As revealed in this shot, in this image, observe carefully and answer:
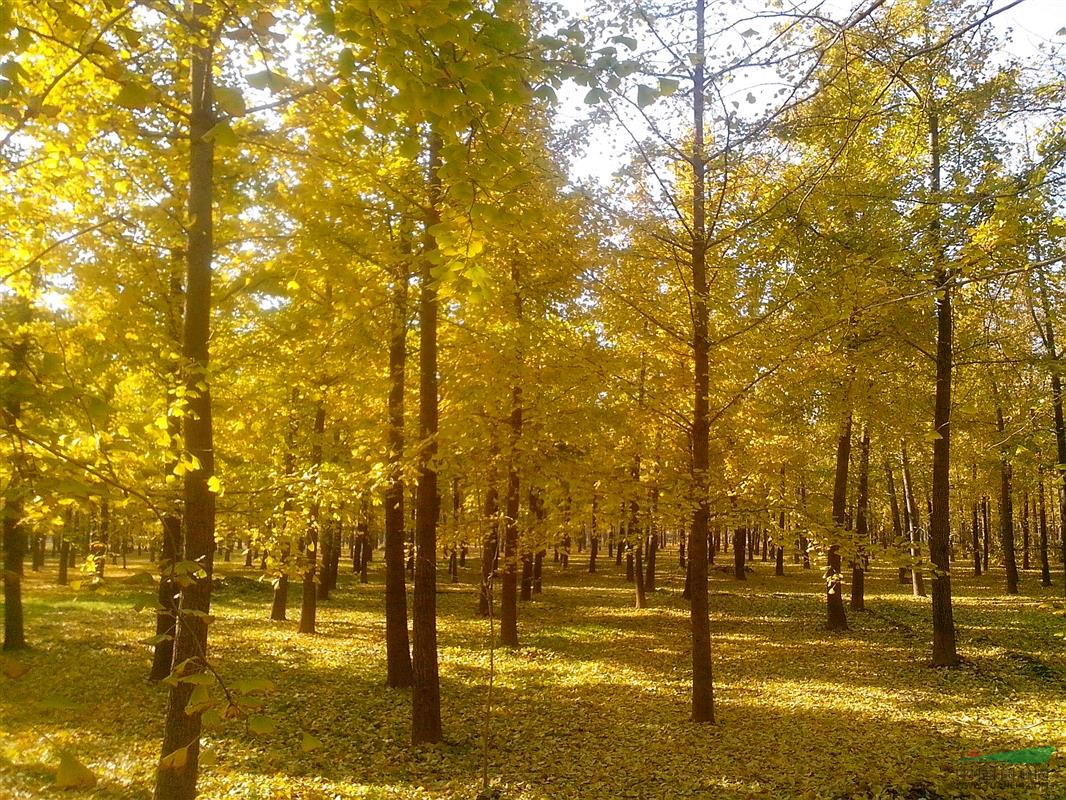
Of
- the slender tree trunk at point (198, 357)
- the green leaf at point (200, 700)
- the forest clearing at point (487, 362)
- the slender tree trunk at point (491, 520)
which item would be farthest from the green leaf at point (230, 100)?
the slender tree trunk at point (491, 520)

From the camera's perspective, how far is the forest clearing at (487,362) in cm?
310

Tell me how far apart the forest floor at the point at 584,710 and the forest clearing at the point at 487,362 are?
0.09 m

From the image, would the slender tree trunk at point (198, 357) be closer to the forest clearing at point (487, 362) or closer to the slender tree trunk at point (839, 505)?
the forest clearing at point (487, 362)

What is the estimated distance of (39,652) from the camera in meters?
13.5

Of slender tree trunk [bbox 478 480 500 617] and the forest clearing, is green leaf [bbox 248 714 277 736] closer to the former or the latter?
the forest clearing

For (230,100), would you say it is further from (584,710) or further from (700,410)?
(584,710)

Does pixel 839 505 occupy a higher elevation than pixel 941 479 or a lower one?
lower

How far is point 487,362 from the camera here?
10.5 metres

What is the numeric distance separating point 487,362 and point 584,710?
5.74 m

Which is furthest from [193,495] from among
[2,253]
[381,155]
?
[381,155]

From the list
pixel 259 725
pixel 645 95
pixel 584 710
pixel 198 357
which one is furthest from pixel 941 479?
pixel 259 725

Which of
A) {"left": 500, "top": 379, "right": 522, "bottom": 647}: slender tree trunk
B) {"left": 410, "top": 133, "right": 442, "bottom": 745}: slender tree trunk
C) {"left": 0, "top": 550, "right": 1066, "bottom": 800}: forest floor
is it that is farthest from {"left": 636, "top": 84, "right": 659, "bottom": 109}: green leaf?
{"left": 500, "top": 379, "right": 522, "bottom": 647}: slender tree trunk

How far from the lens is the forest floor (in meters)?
7.17

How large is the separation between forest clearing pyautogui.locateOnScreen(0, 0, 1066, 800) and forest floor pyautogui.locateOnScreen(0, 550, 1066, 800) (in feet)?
0.30
